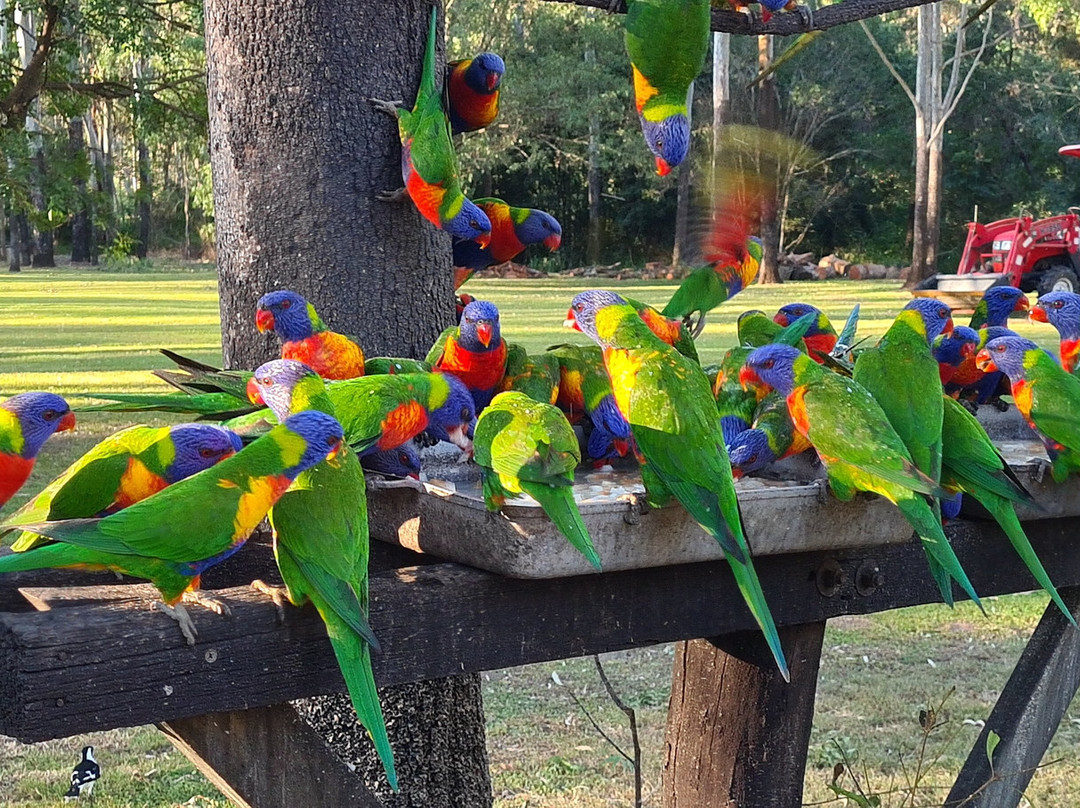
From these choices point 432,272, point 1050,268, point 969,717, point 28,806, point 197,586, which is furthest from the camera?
point 1050,268

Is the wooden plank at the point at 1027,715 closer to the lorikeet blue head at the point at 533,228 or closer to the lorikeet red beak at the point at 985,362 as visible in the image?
the lorikeet red beak at the point at 985,362

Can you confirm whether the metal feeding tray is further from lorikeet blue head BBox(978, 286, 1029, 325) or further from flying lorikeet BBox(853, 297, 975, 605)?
lorikeet blue head BBox(978, 286, 1029, 325)

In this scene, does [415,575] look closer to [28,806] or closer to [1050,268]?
[28,806]

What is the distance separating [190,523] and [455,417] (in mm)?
605

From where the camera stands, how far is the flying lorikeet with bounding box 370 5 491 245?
83.1 inches

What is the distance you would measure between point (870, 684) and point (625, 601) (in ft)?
10.1

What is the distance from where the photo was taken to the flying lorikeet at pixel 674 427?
5.23 ft

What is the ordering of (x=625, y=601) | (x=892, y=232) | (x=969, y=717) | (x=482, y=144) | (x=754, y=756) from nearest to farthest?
(x=625, y=601) → (x=754, y=756) → (x=969, y=717) → (x=482, y=144) → (x=892, y=232)

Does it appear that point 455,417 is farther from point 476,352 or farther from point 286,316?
point 286,316

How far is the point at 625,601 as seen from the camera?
1.70 m

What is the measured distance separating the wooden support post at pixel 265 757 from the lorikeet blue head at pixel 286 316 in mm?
741

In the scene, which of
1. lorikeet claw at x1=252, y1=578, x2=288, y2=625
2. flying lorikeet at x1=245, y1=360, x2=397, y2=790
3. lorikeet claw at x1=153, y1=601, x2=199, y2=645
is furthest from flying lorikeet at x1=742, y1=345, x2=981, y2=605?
lorikeet claw at x1=153, y1=601, x2=199, y2=645

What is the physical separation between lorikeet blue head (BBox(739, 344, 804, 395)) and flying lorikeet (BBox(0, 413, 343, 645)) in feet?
2.51

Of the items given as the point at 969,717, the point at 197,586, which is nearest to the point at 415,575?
the point at 197,586
